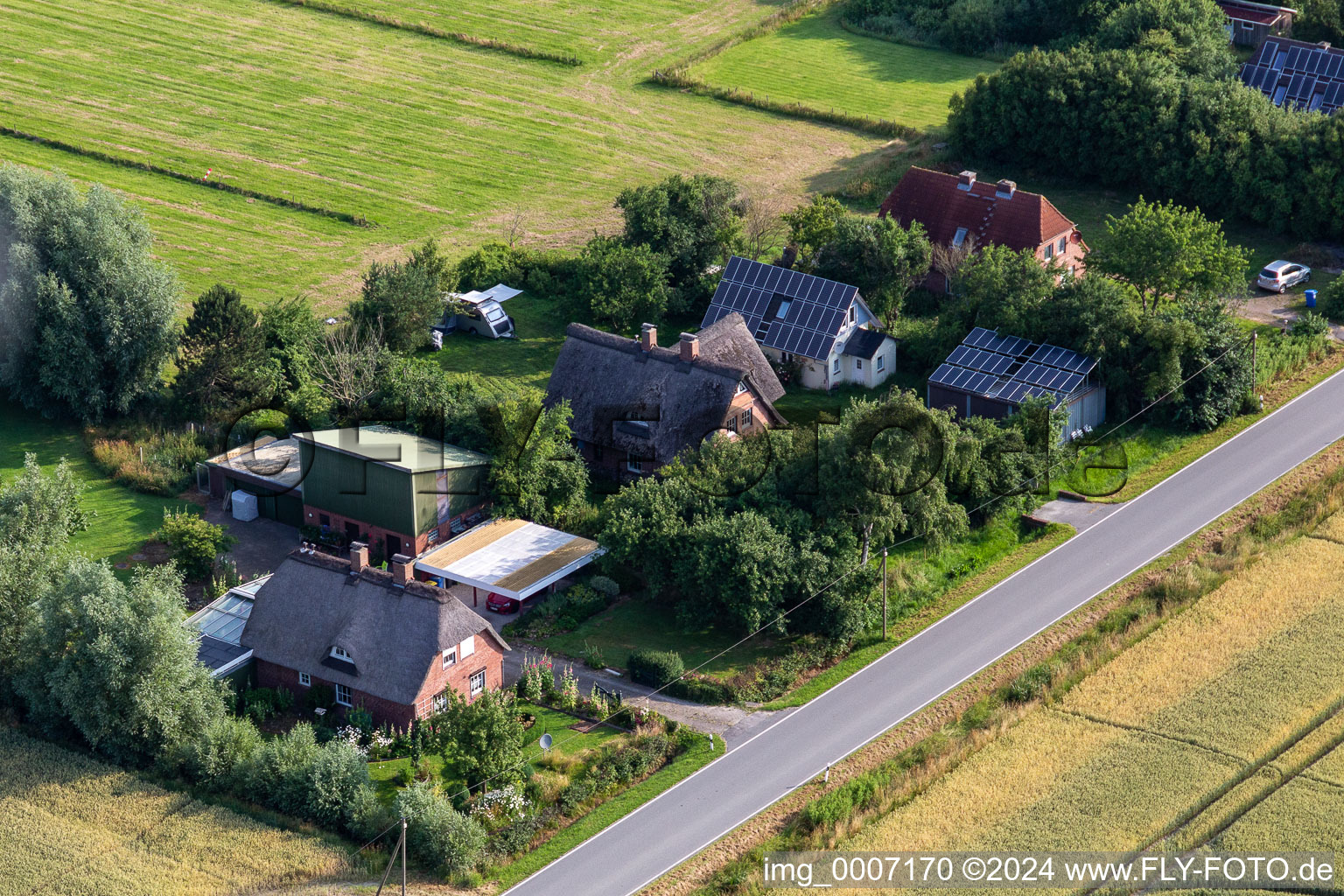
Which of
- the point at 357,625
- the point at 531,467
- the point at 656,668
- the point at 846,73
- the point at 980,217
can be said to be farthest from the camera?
the point at 846,73

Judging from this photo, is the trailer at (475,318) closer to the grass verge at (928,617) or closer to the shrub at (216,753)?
the grass verge at (928,617)

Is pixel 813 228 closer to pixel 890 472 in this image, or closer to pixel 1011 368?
pixel 1011 368

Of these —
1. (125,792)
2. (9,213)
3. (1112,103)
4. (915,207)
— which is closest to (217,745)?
(125,792)

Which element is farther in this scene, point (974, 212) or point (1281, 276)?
point (1281, 276)

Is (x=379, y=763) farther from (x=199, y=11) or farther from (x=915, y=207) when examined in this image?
(x=199, y=11)

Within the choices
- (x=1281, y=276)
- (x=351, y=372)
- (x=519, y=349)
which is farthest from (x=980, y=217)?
(x=351, y=372)
